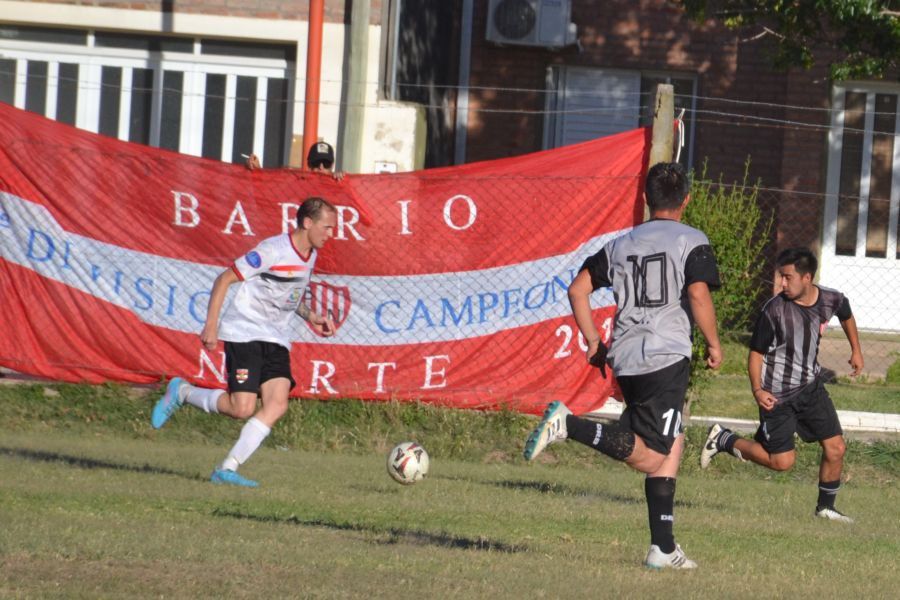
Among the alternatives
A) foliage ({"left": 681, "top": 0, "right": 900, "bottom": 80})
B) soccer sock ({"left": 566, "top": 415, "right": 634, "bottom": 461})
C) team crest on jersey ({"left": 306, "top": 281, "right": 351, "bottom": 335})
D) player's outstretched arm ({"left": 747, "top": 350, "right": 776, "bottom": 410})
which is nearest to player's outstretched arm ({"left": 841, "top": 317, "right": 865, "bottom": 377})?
player's outstretched arm ({"left": 747, "top": 350, "right": 776, "bottom": 410})

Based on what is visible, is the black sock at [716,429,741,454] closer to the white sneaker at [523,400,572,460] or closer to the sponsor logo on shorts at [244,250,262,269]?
the sponsor logo on shorts at [244,250,262,269]

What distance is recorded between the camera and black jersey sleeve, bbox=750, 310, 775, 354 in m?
9.73

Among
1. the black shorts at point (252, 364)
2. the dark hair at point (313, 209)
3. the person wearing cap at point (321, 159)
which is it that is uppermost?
the person wearing cap at point (321, 159)

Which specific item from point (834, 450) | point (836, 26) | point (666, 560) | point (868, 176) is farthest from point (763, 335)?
point (868, 176)

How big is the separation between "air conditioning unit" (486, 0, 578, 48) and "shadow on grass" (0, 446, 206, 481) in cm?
1046

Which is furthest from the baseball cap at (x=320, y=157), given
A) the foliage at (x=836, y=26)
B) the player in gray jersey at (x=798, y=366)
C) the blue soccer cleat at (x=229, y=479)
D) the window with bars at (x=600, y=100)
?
the window with bars at (x=600, y=100)

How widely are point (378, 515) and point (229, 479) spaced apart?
1.50 m

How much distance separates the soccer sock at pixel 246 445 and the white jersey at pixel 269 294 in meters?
0.56

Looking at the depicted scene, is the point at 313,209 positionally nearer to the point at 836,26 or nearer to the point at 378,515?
the point at 378,515

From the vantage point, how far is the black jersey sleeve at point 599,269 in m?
7.04

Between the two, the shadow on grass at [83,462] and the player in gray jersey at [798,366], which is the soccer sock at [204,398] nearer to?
the shadow on grass at [83,462]

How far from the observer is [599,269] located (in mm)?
7074

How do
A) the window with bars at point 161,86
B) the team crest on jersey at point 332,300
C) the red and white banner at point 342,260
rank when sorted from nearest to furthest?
the red and white banner at point 342,260 → the team crest on jersey at point 332,300 → the window with bars at point 161,86

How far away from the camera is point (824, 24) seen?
18.0m
